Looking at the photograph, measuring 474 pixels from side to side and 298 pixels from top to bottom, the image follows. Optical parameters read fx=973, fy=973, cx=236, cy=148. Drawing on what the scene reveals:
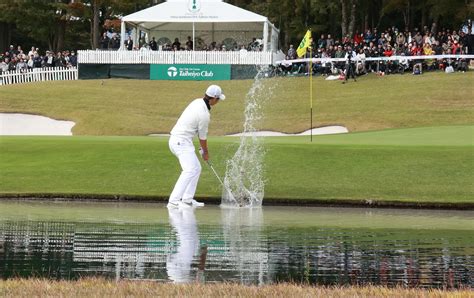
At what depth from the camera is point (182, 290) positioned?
8273mm

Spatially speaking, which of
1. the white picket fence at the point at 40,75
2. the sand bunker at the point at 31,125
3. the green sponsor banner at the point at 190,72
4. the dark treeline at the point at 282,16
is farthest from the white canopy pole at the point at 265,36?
the sand bunker at the point at 31,125

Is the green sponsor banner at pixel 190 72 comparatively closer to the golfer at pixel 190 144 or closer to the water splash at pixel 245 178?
the water splash at pixel 245 178

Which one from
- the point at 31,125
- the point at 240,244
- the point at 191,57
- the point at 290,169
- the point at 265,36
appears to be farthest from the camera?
the point at 265,36

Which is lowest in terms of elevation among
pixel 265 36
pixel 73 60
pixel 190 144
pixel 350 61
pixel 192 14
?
pixel 190 144

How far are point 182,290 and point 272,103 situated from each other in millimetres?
39812

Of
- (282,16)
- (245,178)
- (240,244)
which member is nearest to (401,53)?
(282,16)

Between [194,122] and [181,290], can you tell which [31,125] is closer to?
[194,122]

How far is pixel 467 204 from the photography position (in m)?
18.2

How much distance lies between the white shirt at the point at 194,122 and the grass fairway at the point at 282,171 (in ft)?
5.51

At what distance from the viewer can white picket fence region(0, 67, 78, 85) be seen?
2281 inches

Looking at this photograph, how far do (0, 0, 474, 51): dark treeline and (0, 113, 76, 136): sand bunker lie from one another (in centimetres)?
2515

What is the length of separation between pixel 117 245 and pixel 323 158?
10401 millimetres

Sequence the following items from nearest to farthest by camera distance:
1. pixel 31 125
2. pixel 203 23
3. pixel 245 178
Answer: pixel 245 178
pixel 31 125
pixel 203 23

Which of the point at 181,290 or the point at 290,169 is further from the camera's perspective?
the point at 290,169
